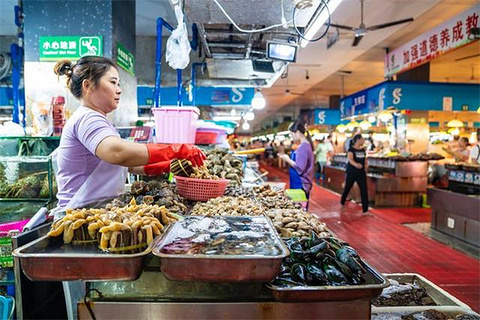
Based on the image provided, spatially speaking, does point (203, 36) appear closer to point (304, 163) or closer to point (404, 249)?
point (304, 163)

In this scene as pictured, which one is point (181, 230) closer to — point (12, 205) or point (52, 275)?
point (52, 275)

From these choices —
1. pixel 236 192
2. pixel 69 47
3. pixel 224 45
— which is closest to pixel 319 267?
pixel 236 192

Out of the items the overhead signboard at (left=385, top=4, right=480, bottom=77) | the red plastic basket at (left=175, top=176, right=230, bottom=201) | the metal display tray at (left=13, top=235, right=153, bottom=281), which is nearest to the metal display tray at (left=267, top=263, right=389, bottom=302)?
the metal display tray at (left=13, top=235, right=153, bottom=281)

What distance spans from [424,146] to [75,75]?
1308 centimetres

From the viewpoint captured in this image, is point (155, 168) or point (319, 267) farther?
point (155, 168)

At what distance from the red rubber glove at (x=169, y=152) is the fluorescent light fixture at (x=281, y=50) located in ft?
8.67

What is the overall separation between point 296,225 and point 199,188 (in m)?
0.97

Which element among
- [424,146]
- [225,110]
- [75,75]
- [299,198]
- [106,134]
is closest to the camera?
[106,134]

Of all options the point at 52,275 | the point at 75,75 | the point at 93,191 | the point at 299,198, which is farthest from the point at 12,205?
the point at 299,198

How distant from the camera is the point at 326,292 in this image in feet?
4.83

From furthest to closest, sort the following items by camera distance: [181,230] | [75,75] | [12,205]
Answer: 1. [12,205]
2. [75,75]
3. [181,230]

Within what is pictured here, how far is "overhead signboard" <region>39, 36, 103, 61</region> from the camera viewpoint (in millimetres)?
4973

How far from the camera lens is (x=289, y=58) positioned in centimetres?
489

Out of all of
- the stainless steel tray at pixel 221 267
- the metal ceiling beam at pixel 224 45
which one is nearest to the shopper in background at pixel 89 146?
the stainless steel tray at pixel 221 267
